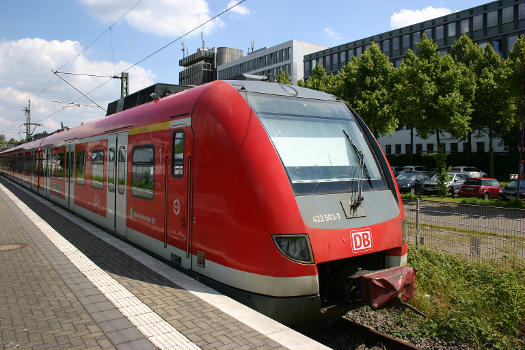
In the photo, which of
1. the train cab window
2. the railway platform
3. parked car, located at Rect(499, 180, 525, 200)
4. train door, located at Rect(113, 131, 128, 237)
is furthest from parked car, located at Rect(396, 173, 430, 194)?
the railway platform

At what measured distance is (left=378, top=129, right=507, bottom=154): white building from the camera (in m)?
46.8

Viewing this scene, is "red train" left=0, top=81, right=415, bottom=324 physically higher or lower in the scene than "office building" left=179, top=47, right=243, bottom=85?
lower

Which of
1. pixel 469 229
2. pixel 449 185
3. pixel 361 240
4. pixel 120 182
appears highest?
pixel 120 182

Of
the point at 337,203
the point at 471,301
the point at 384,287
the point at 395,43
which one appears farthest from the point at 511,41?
the point at 384,287

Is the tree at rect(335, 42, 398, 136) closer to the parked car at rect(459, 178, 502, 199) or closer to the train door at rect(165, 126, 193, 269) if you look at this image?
the parked car at rect(459, 178, 502, 199)

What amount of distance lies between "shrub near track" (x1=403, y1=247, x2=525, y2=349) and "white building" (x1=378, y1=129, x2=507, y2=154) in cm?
3785

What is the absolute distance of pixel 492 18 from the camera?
46.2 m

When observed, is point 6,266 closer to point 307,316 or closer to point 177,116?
point 177,116

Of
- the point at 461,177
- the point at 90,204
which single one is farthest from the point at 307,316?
the point at 461,177

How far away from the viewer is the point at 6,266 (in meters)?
6.95

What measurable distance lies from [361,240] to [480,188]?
2160 centimetres

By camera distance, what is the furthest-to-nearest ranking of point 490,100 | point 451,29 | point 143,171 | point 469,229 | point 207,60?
point 207,60 → point 451,29 → point 490,100 → point 469,229 → point 143,171

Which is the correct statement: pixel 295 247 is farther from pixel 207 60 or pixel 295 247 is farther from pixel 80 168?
pixel 207 60

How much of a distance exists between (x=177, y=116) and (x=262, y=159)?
2.06 meters
